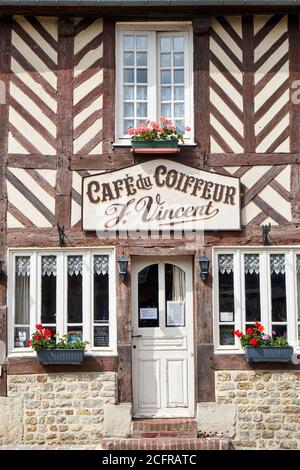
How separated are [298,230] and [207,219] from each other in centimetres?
Result: 131

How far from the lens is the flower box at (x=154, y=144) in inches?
378

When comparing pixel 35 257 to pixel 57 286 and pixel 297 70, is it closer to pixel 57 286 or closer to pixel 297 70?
pixel 57 286

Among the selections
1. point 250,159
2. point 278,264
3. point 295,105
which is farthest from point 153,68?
point 278,264

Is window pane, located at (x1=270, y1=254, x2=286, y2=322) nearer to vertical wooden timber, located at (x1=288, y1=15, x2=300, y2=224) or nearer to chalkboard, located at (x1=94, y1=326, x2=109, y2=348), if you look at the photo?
vertical wooden timber, located at (x1=288, y1=15, x2=300, y2=224)

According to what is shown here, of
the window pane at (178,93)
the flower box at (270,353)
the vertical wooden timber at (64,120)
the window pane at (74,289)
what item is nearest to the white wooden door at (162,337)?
the window pane at (74,289)

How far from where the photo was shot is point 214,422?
939 centimetres

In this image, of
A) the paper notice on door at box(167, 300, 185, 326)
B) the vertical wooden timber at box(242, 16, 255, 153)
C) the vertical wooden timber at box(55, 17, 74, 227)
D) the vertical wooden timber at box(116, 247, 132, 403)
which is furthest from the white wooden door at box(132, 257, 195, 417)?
the vertical wooden timber at box(242, 16, 255, 153)

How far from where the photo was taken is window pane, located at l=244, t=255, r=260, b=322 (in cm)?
966

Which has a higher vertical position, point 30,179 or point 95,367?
point 30,179

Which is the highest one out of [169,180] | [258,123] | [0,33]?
[0,33]

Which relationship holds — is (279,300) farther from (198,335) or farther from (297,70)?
(297,70)

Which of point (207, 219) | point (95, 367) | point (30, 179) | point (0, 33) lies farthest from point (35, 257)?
point (0, 33)
